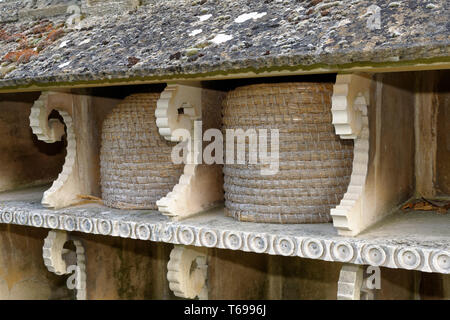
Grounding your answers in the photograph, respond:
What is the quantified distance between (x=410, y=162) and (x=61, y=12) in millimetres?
1653

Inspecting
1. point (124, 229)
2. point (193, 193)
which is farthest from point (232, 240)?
point (124, 229)

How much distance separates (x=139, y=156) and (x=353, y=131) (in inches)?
35.3

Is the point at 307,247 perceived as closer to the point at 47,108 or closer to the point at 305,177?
the point at 305,177

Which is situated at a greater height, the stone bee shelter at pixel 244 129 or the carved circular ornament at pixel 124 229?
the stone bee shelter at pixel 244 129

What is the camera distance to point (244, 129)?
1892 mm

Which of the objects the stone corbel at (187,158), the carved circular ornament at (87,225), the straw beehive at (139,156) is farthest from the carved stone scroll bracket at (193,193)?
the carved circular ornament at (87,225)

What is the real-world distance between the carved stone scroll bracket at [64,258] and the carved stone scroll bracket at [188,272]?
23.6 inches

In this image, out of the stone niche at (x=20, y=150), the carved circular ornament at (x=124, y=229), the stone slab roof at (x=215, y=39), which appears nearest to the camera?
the stone slab roof at (x=215, y=39)

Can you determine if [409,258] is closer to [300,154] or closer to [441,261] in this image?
[441,261]

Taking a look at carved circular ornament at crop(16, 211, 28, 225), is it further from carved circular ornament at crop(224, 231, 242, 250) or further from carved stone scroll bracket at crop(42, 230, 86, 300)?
carved circular ornament at crop(224, 231, 242, 250)

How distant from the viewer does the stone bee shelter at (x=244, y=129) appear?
1.53 meters

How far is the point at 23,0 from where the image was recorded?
2762 millimetres

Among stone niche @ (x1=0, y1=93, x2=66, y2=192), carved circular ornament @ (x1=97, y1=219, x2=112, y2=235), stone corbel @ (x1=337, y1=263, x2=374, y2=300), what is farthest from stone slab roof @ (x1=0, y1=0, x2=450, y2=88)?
stone corbel @ (x1=337, y1=263, x2=374, y2=300)

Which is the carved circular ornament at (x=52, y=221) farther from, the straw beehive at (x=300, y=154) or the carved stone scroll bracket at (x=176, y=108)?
the straw beehive at (x=300, y=154)
